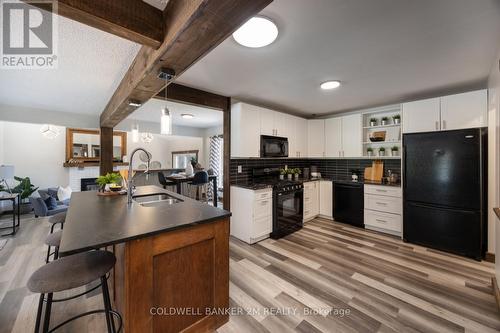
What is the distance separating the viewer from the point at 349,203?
3898mm

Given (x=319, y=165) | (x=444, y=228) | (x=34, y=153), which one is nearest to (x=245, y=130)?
(x=319, y=165)

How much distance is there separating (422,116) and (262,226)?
9.76ft

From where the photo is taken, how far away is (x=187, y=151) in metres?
7.39

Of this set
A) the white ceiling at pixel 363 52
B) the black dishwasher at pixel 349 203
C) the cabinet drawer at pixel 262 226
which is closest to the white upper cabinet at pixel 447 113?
the white ceiling at pixel 363 52

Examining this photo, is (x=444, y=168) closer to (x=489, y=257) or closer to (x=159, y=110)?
(x=489, y=257)

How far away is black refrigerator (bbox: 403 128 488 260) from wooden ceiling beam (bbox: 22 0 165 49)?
3574 mm

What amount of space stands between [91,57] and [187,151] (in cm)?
552

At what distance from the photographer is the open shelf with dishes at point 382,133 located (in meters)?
3.68

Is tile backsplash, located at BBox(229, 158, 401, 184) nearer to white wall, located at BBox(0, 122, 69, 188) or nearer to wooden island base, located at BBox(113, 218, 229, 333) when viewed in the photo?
wooden island base, located at BBox(113, 218, 229, 333)

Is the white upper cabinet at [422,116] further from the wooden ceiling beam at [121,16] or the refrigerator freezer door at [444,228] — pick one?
the wooden ceiling beam at [121,16]

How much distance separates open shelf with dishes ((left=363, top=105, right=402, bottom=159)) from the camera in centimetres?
368

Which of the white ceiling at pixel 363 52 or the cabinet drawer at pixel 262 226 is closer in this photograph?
the white ceiling at pixel 363 52

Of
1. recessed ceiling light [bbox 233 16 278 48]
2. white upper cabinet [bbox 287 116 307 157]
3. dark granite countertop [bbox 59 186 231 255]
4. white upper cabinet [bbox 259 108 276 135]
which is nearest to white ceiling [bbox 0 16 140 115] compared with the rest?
recessed ceiling light [bbox 233 16 278 48]

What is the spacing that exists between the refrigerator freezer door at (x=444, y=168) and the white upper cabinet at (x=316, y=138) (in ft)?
5.22
